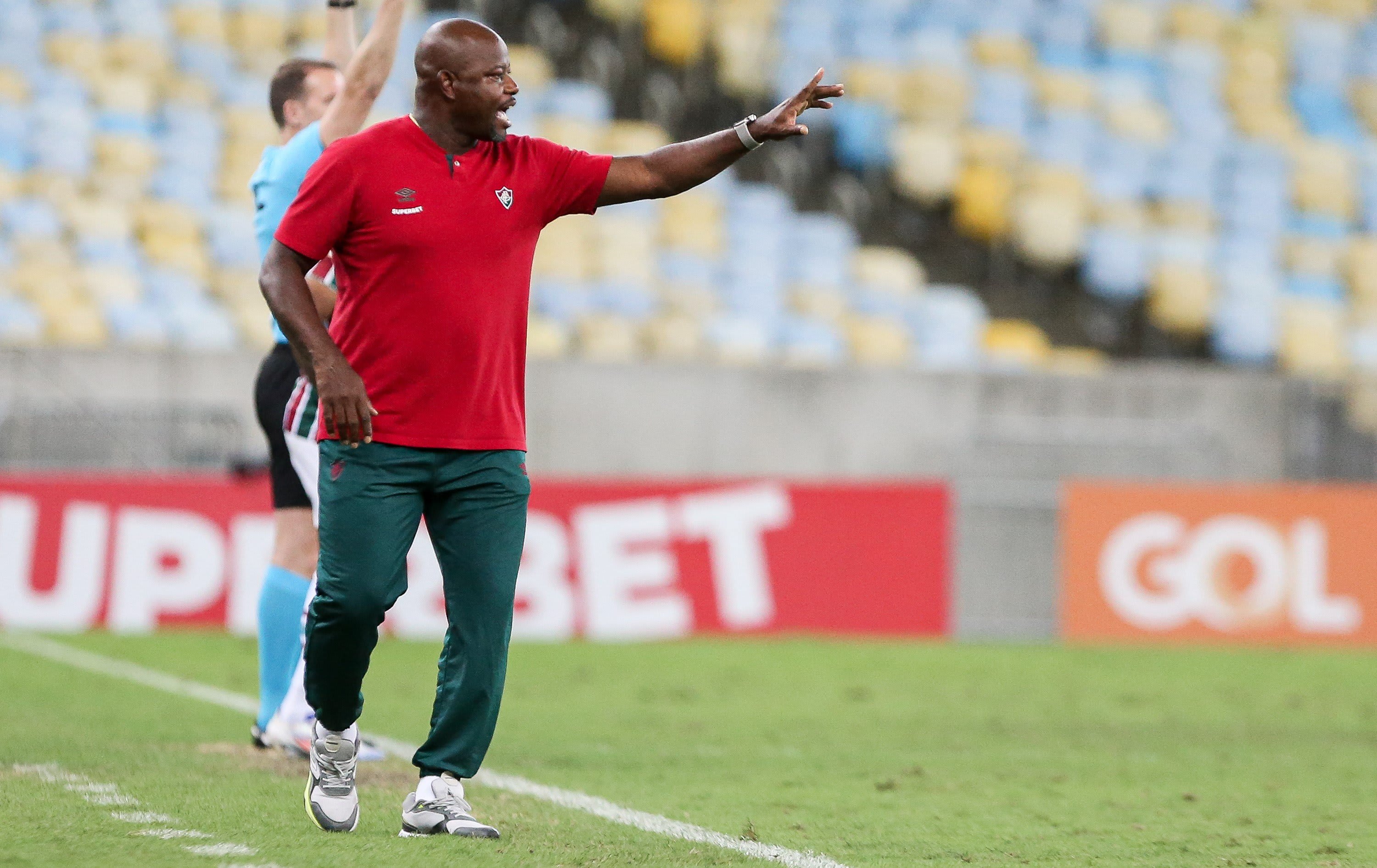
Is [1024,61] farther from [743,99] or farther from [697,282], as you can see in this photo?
[697,282]

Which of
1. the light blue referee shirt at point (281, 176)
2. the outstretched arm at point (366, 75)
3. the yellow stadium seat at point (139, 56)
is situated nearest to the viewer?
the outstretched arm at point (366, 75)

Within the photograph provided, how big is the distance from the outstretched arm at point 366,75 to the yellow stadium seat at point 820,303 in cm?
1045

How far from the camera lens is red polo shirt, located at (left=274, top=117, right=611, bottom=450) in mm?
4430

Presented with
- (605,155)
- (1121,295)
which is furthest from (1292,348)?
(605,155)

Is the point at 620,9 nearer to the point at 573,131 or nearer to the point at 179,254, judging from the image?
the point at 573,131

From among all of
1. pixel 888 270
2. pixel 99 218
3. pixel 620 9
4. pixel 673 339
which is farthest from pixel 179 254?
pixel 888 270

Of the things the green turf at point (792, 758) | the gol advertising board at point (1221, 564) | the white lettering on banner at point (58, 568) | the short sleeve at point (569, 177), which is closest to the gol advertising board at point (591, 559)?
the white lettering on banner at point (58, 568)

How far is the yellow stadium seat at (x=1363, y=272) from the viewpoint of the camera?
17.4m

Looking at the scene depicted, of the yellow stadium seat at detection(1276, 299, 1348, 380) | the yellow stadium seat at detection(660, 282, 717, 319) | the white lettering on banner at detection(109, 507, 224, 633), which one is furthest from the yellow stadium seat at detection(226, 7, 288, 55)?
the yellow stadium seat at detection(1276, 299, 1348, 380)

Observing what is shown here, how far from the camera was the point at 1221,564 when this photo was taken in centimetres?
1269

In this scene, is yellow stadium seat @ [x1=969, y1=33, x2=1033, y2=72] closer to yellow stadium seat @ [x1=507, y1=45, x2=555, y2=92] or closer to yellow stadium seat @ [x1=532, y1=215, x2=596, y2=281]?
yellow stadium seat @ [x1=507, y1=45, x2=555, y2=92]

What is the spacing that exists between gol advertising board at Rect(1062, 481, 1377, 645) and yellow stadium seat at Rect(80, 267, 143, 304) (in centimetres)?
715

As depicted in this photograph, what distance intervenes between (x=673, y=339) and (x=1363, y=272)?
6.89m

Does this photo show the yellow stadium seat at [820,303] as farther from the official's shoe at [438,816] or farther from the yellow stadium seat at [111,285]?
the official's shoe at [438,816]
